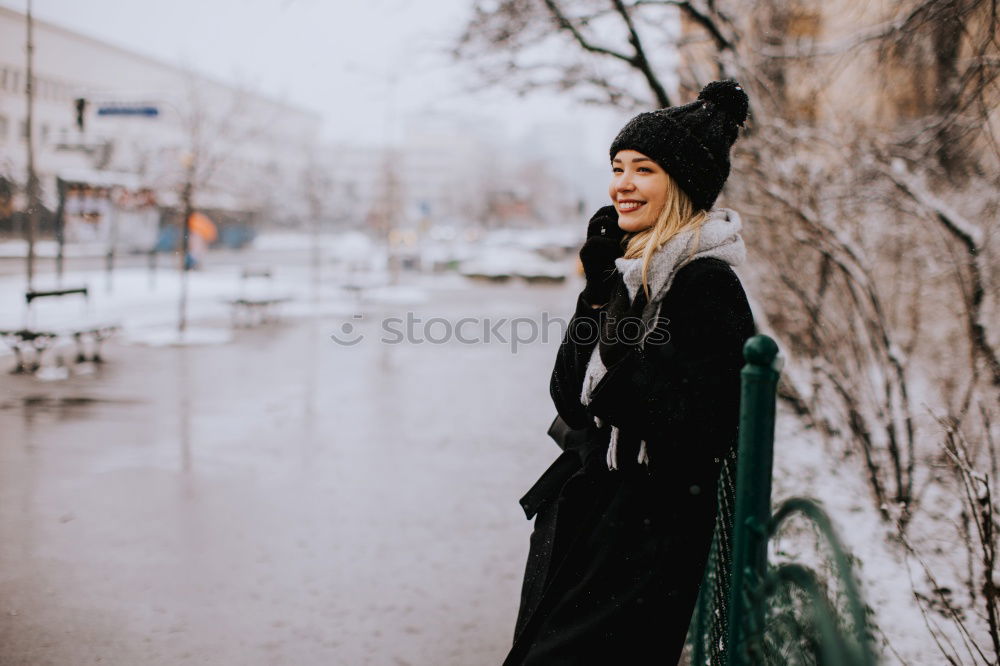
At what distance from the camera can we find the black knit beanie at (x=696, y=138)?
2.12 m

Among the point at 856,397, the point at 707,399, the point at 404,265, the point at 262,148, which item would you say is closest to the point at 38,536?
the point at 707,399

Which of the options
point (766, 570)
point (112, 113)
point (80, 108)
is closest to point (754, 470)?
point (766, 570)

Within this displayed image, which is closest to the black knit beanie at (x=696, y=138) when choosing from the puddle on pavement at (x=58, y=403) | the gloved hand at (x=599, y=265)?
the gloved hand at (x=599, y=265)

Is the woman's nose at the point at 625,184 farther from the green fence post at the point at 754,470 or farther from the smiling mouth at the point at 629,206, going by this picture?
the green fence post at the point at 754,470

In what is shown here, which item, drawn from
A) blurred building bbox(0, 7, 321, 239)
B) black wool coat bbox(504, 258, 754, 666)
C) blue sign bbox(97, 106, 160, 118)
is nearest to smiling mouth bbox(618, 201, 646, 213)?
black wool coat bbox(504, 258, 754, 666)

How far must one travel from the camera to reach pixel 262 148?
62.6 m

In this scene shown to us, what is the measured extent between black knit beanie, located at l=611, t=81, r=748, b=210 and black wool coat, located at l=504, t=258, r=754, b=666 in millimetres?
282

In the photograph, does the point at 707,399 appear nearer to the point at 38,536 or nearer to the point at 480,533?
the point at 480,533

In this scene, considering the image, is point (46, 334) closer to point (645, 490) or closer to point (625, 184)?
point (625, 184)

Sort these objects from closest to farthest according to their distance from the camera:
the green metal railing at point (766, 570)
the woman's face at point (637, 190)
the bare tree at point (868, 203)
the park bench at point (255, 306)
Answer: the green metal railing at point (766, 570), the woman's face at point (637, 190), the bare tree at point (868, 203), the park bench at point (255, 306)

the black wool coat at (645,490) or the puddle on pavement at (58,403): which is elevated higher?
the black wool coat at (645,490)

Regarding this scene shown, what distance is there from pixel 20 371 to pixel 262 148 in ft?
188

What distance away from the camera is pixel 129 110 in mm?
12633

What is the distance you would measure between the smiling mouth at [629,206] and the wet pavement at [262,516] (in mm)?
2231
